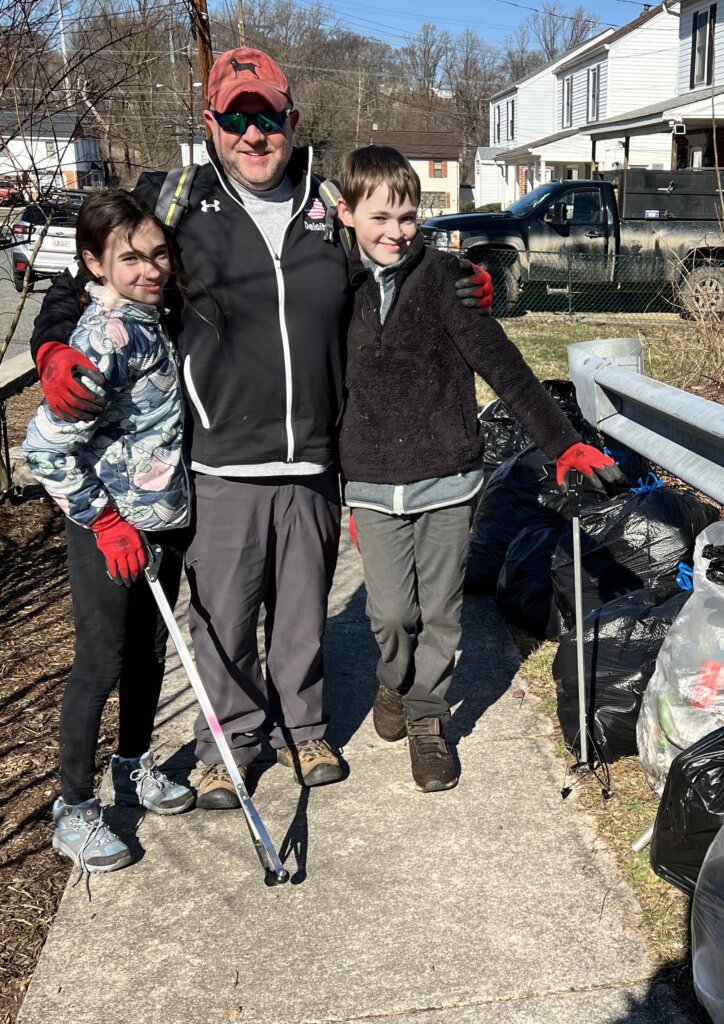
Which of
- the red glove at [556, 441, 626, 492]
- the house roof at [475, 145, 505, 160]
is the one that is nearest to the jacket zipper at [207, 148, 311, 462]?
the red glove at [556, 441, 626, 492]

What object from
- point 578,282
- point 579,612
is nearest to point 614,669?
point 579,612

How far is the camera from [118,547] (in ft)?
9.11

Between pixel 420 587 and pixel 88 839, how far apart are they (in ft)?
4.22

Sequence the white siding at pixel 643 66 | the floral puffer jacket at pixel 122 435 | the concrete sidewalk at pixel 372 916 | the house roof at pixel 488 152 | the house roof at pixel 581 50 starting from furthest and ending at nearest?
1. the house roof at pixel 488 152
2. the house roof at pixel 581 50
3. the white siding at pixel 643 66
4. the floral puffer jacket at pixel 122 435
5. the concrete sidewalk at pixel 372 916

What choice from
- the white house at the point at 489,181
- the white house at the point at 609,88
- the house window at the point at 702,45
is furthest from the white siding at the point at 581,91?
the house window at the point at 702,45

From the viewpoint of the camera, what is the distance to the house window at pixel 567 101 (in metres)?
45.7

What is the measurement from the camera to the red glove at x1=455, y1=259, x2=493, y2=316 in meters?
3.11

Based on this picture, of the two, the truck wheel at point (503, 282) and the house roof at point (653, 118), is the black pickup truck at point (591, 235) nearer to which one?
the truck wheel at point (503, 282)

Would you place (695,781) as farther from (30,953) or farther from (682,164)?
(682,164)

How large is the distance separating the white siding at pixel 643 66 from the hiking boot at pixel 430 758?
40919 millimetres

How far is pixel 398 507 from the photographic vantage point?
10.7 feet

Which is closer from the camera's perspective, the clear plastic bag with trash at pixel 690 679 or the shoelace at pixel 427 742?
the clear plastic bag with trash at pixel 690 679

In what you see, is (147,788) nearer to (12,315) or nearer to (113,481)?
(113,481)

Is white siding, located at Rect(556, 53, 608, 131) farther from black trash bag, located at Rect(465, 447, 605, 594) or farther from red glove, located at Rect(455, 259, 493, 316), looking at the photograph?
red glove, located at Rect(455, 259, 493, 316)
